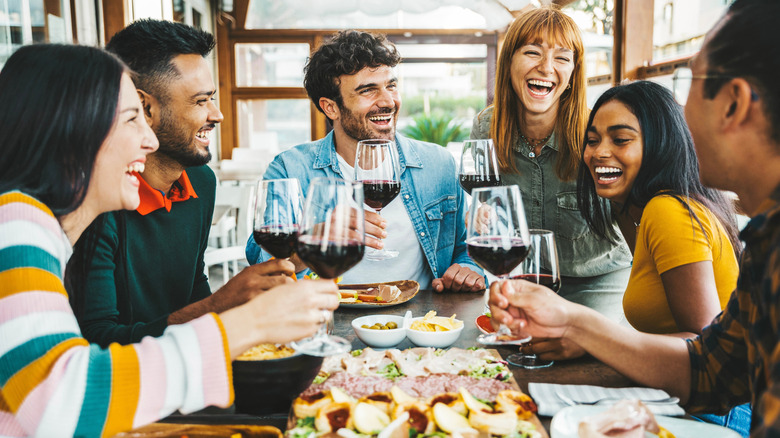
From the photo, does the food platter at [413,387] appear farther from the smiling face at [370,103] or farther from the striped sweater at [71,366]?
the smiling face at [370,103]

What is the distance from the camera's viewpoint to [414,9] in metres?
6.31

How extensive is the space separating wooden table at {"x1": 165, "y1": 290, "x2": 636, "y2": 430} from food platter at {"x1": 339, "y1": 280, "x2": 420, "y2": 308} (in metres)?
0.02

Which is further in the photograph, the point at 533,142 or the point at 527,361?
the point at 533,142

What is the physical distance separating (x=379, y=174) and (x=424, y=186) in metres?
0.97

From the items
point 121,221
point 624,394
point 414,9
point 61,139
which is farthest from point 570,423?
point 414,9

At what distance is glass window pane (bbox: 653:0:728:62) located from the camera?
11.9 ft

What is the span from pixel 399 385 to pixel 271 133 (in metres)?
7.71

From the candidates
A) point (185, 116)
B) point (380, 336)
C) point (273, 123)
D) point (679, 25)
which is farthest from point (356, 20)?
point (380, 336)

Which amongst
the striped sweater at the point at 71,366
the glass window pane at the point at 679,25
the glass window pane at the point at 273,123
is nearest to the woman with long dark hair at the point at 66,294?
the striped sweater at the point at 71,366

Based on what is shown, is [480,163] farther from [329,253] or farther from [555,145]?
[329,253]

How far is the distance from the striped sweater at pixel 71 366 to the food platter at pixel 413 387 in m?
0.20

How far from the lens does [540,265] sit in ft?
4.09

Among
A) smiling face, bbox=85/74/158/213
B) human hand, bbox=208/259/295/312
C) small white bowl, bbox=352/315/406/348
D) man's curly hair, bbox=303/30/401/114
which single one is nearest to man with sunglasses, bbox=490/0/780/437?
small white bowl, bbox=352/315/406/348

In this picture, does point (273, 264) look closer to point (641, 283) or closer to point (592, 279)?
point (641, 283)
